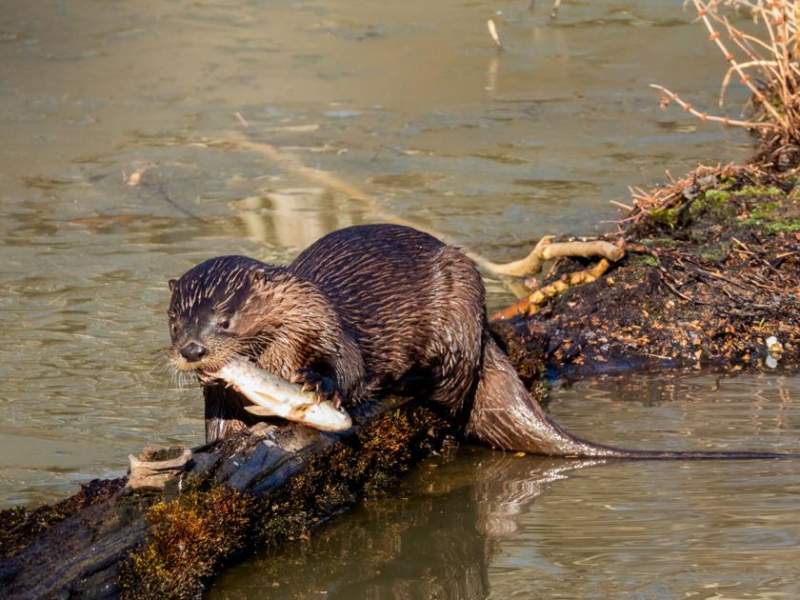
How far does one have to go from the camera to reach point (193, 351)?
394cm

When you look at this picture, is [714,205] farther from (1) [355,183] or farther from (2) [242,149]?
(2) [242,149]

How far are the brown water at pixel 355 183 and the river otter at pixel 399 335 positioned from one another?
160 millimetres

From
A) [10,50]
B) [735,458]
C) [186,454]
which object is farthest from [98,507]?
[10,50]

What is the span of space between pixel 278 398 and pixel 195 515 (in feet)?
1.28

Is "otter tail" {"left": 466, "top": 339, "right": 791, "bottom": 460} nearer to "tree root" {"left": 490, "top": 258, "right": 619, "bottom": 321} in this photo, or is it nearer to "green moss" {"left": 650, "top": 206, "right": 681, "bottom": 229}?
A: "tree root" {"left": 490, "top": 258, "right": 619, "bottom": 321}

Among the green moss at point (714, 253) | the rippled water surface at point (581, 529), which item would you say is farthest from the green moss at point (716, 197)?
the rippled water surface at point (581, 529)

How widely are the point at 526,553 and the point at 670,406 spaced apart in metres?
1.27

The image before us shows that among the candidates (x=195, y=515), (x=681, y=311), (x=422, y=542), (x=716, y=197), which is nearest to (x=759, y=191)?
(x=716, y=197)

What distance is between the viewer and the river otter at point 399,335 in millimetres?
4254

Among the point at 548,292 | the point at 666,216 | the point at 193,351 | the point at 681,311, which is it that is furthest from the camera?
the point at 666,216

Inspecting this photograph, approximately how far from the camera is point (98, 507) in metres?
3.67

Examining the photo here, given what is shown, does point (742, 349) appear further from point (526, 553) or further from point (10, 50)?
point (10, 50)

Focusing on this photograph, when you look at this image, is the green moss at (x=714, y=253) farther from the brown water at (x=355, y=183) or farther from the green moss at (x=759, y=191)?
the brown water at (x=355, y=183)

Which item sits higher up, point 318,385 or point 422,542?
point 318,385
